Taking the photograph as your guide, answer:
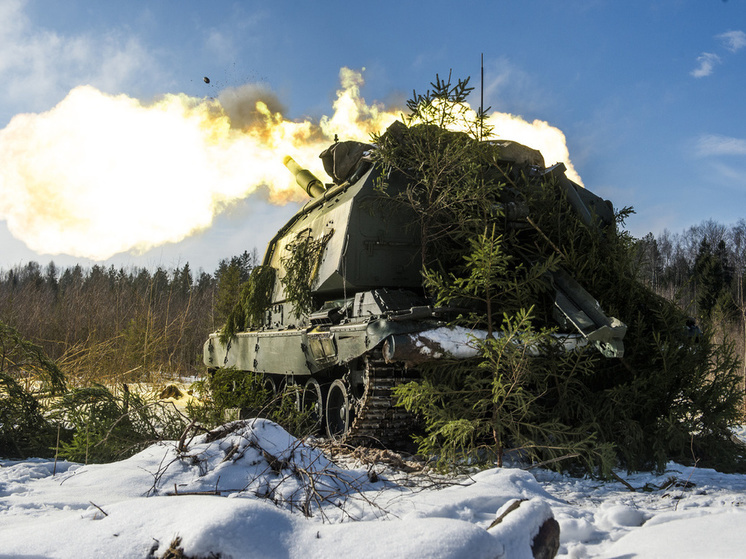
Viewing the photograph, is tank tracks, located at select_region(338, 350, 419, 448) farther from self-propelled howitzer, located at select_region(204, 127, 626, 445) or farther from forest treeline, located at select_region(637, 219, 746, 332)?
forest treeline, located at select_region(637, 219, 746, 332)

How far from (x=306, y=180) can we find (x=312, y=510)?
786 centimetres

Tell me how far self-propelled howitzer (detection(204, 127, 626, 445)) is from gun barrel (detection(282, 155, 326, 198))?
67 centimetres

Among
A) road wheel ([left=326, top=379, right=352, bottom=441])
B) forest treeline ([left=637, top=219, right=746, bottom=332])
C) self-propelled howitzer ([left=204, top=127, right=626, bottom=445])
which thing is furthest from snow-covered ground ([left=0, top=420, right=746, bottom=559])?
forest treeline ([left=637, top=219, right=746, bottom=332])

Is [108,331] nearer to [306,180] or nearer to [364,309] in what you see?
[306,180]

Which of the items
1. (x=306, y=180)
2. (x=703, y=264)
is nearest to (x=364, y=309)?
(x=306, y=180)

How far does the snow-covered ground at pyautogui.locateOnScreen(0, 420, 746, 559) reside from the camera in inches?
98.7

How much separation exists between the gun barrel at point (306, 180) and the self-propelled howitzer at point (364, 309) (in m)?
0.67

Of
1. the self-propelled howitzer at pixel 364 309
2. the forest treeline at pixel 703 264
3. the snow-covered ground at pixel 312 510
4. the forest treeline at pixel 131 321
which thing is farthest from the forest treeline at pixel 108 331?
the forest treeline at pixel 703 264

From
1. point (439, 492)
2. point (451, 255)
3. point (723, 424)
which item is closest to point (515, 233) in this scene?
point (451, 255)

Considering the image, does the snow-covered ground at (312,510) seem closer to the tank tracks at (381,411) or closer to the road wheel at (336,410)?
the tank tracks at (381,411)

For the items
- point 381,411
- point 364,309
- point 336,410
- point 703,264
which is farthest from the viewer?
point 703,264

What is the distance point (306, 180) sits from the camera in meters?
10.7

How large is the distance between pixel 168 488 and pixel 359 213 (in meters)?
4.22

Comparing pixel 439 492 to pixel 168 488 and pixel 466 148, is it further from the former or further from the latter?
pixel 466 148
